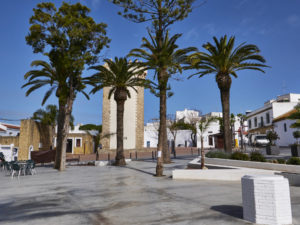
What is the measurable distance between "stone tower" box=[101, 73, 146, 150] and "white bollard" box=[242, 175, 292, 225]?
1459 inches

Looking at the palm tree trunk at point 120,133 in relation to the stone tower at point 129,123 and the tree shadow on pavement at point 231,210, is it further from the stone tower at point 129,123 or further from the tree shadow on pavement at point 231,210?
the stone tower at point 129,123

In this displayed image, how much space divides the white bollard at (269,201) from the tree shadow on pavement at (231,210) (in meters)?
0.42

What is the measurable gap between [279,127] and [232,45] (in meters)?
24.1

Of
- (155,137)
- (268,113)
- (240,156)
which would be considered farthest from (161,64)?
(155,137)

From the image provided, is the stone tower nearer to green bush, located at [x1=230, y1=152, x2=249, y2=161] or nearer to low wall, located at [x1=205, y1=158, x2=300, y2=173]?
low wall, located at [x1=205, y1=158, x2=300, y2=173]

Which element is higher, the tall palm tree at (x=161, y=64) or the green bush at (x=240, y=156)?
the tall palm tree at (x=161, y=64)

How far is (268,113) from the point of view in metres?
41.9

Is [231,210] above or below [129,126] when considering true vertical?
below

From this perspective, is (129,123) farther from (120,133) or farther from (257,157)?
(257,157)

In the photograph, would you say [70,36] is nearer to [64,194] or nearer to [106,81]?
[106,81]

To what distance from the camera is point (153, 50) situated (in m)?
15.7

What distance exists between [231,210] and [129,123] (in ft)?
122

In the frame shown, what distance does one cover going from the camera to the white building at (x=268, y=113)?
4003 cm

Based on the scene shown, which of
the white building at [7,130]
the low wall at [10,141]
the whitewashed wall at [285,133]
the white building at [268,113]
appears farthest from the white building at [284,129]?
the white building at [7,130]
